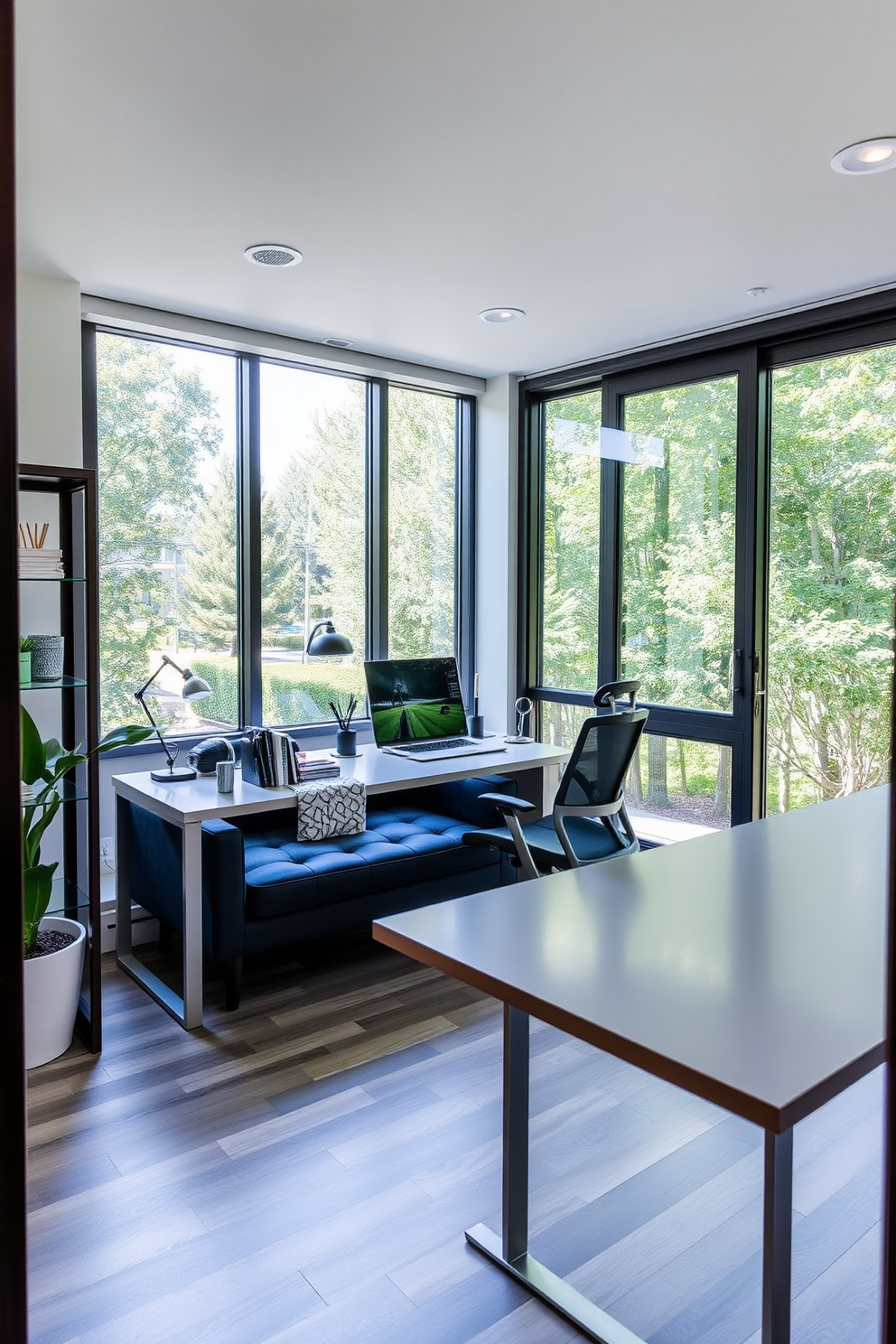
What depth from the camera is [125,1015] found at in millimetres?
3035

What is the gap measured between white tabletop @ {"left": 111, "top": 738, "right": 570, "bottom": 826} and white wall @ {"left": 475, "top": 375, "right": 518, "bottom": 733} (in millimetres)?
844

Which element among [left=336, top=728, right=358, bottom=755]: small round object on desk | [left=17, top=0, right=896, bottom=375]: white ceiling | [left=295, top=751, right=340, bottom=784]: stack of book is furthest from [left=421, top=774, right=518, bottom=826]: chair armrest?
[left=17, top=0, right=896, bottom=375]: white ceiling

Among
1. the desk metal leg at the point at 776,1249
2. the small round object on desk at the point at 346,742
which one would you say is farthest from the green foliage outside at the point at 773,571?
the desk metal leg at the point at 776,1249

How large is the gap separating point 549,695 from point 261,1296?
3.49 metres

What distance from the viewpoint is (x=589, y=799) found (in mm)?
3043

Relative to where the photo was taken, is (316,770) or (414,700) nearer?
(316,770)

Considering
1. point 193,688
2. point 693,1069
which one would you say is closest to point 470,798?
point 193,688

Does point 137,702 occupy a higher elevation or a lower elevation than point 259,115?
lower

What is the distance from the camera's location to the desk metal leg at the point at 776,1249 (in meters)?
1.34

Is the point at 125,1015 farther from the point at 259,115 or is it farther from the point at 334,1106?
the point at 259,115

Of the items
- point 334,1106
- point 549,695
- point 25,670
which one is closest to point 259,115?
point 25,670

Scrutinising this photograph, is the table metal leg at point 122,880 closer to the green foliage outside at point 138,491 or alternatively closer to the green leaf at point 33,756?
the green foliage outside at point 138,491

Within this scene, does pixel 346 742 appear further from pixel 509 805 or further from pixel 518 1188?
pixel 518 1188

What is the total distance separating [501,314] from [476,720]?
1.77 meters
